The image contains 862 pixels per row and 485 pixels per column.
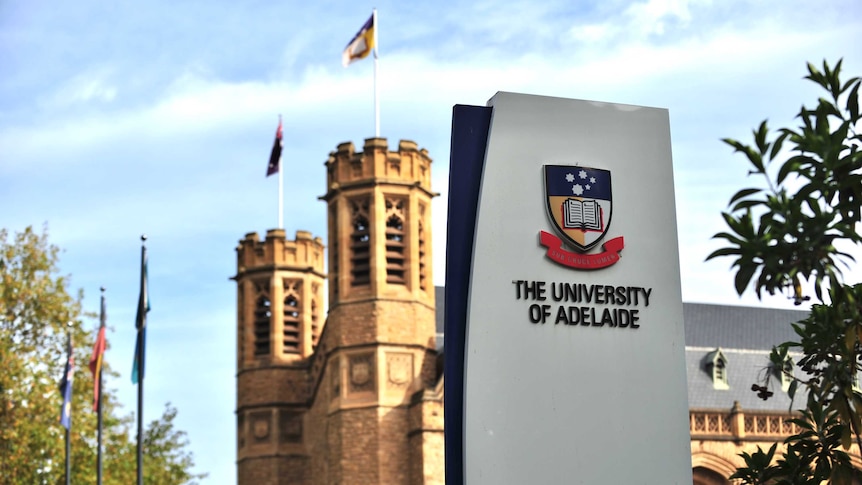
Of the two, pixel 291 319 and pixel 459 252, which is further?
pixel 291 319

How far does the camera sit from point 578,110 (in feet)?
57.0

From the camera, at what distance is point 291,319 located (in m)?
58.3

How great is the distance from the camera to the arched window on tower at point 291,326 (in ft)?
189

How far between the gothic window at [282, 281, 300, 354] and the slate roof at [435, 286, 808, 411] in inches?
242

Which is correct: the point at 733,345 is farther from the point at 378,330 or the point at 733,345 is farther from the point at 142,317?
the point at 142,317

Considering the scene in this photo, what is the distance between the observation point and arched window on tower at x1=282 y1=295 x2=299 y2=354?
57656mm

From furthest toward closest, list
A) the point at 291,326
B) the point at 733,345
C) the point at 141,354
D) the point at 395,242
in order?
1. the point at 291,326
2. the point at 733,345
3. the point at 395,242
4. the point at 141,354

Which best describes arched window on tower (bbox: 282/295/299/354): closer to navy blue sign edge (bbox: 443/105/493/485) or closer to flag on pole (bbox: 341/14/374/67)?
flag on pole (bbox: 341/14/374/67)

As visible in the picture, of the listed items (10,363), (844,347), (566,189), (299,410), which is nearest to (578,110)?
(566,189)

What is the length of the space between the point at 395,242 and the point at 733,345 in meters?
17.2

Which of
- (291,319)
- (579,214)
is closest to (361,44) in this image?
(291,319)

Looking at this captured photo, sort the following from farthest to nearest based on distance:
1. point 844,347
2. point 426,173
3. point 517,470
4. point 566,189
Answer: point 426,173
point 566,189
point 517,470
point 844,347

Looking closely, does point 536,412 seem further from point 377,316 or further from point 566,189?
point 377,316

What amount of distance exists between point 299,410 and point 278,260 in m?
6.71
